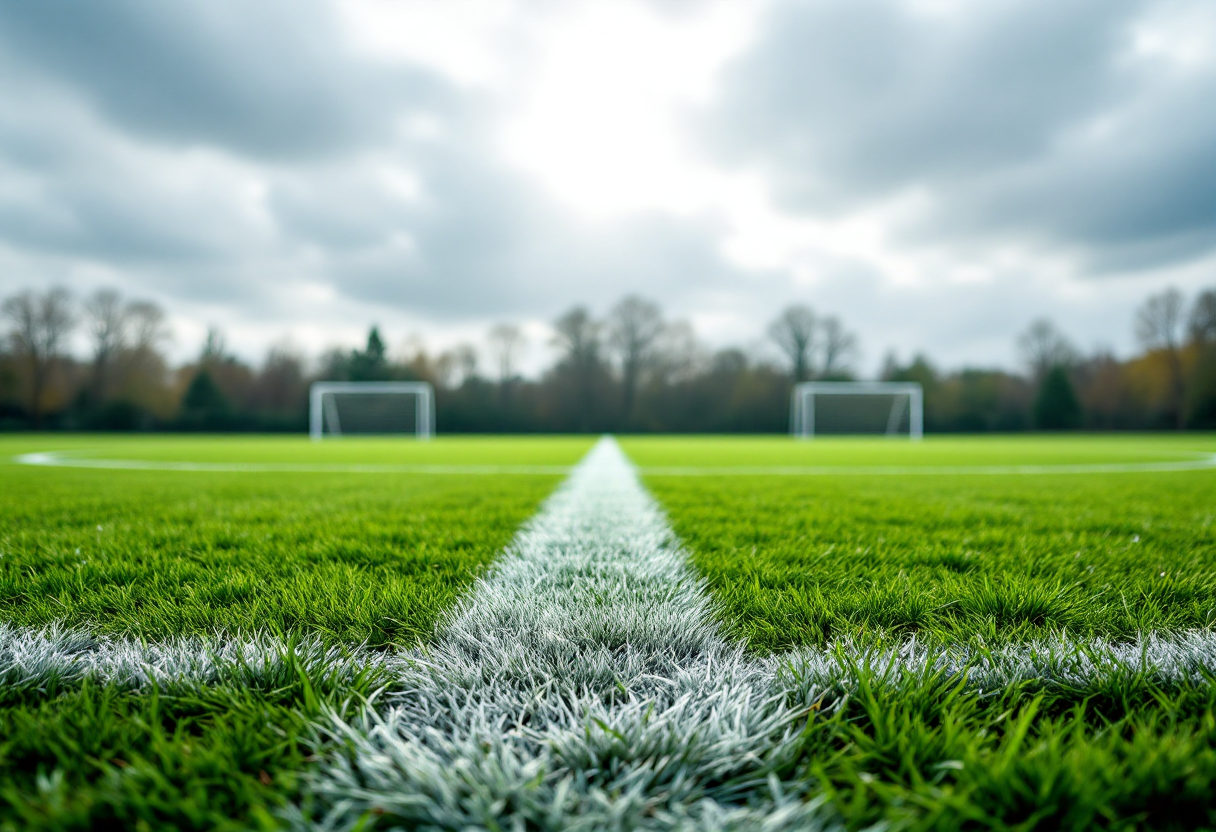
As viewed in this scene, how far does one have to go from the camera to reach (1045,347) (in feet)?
113

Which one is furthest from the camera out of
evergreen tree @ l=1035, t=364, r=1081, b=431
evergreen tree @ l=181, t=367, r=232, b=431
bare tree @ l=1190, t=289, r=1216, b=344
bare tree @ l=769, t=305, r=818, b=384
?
bare tree @ l=769, t=305, r=818, b=384

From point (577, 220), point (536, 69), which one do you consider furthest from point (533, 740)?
point (577, 220)

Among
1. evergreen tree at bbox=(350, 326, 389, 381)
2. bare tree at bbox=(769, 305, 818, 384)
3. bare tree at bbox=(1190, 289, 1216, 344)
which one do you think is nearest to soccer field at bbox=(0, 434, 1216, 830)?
bare tree at bbox=(769, 305, 818, 384)

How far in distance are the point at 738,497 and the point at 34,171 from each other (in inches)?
1599

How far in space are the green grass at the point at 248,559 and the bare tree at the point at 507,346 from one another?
1285 inches

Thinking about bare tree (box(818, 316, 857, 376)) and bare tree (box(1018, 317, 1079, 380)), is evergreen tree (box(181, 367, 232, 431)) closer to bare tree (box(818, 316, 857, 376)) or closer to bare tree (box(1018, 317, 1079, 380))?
bare tree (box(818, 316, 857, 376))

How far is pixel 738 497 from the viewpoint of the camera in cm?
342

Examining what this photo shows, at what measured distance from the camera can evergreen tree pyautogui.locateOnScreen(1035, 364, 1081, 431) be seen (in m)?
32.9

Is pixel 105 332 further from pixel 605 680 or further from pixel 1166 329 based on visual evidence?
pixel 1166 329

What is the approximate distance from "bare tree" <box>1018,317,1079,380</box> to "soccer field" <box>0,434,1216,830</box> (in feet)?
137

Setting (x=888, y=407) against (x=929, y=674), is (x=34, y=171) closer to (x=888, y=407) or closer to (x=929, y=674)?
(x=929, y=674)

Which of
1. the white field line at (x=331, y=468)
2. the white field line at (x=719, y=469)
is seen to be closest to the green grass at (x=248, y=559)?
the white field line at (x=331, y=468)

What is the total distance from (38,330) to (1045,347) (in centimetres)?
6213

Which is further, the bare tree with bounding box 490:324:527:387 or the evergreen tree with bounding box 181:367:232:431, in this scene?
the bare tree with bounding box 490:324:527:387
